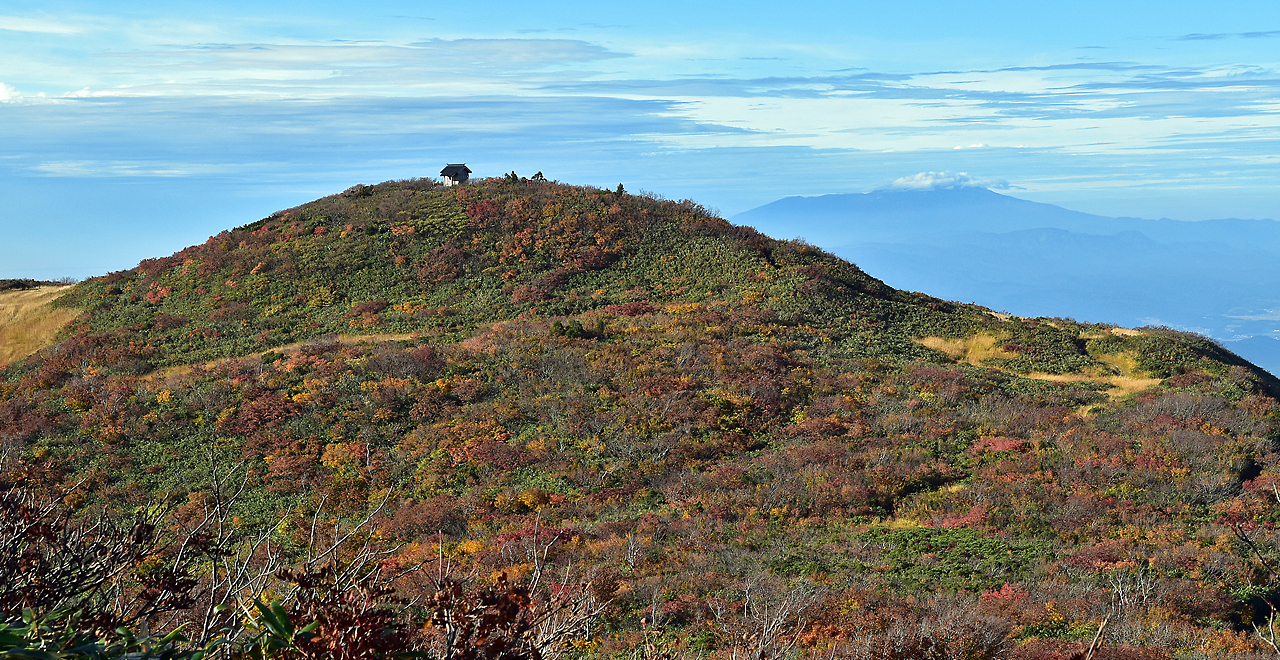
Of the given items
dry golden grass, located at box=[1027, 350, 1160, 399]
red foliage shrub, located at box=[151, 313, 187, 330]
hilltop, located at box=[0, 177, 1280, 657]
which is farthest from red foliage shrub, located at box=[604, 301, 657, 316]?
red foliage shrub, located at box=[151, 313, 187, 330]

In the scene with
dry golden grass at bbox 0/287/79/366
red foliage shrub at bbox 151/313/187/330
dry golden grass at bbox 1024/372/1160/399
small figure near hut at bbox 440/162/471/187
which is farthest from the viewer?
small figure near hut at bbox 440/162/471/187

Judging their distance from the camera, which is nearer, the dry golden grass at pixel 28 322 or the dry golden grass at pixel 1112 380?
the dry golden grass at pixel 1112 380

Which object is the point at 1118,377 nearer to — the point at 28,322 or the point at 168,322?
the point at 168,322

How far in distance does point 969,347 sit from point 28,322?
49917mm

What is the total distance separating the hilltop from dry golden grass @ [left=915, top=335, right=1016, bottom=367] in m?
0.24

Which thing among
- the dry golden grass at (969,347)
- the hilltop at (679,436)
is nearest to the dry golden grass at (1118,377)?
the hilltop at (679,436)

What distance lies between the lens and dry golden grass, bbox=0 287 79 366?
39344 millimetres

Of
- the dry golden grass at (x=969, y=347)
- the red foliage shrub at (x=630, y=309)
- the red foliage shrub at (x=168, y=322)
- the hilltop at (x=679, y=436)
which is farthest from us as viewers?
the red foliage shrub at (x=168, y=322)

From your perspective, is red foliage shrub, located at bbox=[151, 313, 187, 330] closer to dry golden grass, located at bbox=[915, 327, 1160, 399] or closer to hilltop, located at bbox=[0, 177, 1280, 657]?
hilltop, located at bbox=[0, 177, 1280, 657]

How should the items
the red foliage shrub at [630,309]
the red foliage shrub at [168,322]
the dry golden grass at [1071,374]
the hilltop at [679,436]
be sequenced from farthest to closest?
1. the red foliage shrub at [168,322]
2. the red foliage shrub at [630,309]
3. the dry golden grass at [1071,374]
4. the hilltop at [679,436]

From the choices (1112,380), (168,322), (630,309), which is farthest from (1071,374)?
(168,322)

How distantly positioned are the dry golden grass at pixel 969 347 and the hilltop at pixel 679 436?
0.80ft

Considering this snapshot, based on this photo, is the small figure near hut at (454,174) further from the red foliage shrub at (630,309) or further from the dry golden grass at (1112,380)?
the dry golden grass at (1112,380)

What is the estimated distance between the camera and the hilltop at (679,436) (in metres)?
12.6
